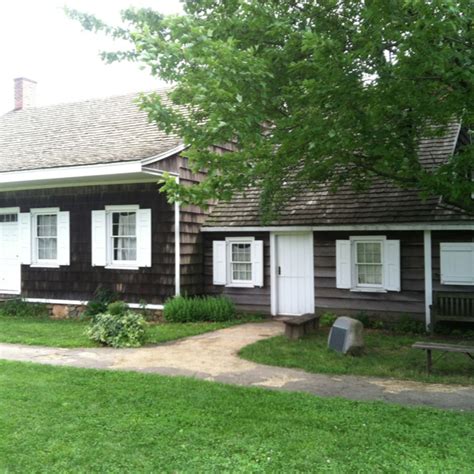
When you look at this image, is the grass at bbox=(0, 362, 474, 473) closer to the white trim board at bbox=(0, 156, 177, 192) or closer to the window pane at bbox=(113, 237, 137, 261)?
the white trim board at bbox=(0, 156, 177, 192)

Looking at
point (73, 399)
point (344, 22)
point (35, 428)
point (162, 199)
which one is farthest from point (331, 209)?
point (35, 428)

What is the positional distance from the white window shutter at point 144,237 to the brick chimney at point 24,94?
1018 centimetres

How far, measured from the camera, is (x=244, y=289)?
13180 mm

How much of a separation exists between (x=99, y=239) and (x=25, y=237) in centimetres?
248

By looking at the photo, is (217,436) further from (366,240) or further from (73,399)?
(366,240)

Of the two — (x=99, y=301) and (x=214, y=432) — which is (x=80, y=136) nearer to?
(x=99, y=301)

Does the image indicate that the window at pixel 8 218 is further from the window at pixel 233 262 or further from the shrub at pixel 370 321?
the shrub at pixel 370 321

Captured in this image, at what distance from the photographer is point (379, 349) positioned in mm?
8914

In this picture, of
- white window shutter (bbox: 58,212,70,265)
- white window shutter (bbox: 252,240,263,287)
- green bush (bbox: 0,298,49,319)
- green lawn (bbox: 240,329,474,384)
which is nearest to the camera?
green lawn (bbox: 240,329,474,384)

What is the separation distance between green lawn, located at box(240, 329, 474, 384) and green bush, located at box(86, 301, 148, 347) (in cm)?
206

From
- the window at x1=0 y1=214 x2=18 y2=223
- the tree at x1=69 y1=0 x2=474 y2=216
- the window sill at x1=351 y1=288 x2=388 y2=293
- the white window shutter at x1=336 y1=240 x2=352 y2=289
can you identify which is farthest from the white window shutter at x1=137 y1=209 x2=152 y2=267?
the tree at x1=69 y1=0 x2=474 y2=216

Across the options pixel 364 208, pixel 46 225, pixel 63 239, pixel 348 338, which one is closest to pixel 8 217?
pixel 46 225

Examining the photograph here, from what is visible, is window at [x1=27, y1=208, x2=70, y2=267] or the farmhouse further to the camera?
window at [x1=27, y1=208, x2=70, y2=267]

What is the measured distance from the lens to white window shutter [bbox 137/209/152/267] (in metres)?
12.7
